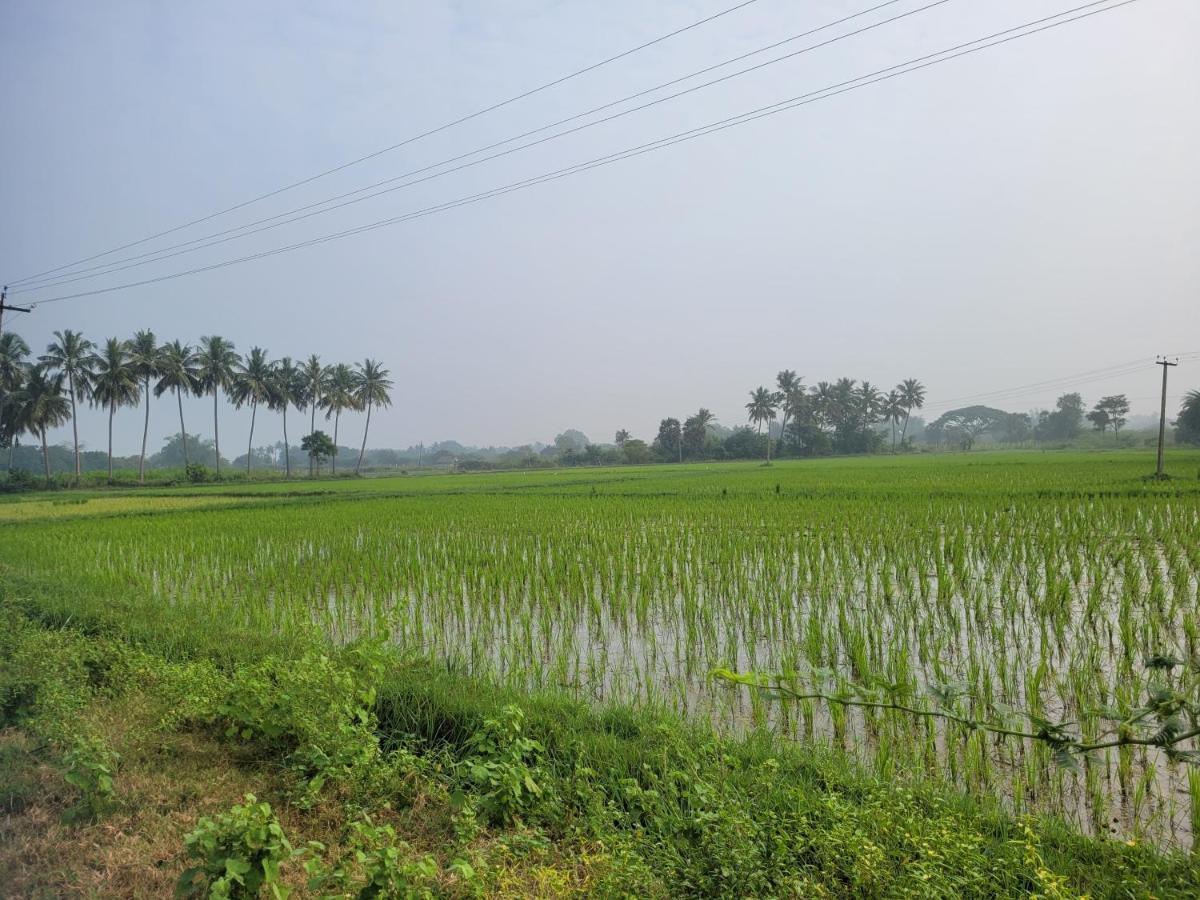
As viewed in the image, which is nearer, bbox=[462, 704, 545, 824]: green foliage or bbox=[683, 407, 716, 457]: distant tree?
bbox=[462, 704, 545, 824]: green foliage

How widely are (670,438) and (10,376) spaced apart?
5043 centimetres

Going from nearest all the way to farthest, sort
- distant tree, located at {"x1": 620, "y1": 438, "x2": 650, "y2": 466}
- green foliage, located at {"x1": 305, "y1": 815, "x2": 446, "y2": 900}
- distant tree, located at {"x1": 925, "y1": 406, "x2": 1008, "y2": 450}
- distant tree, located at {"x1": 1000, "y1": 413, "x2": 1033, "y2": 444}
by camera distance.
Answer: green foliage, located at {"x1": 305, "y1": 815, "x2": 446, "y2": 900} → distant tree, located at {"x1": 620, "y1": 438, "x2": 650, "y2": 466} → distant tree, located at {"x1": 1000, "y1": 413, "x2": 1033, "y2": 444} → distant tree, located at {"x1": 925, "y1": 406, "x2": 1008, "y2": 450}

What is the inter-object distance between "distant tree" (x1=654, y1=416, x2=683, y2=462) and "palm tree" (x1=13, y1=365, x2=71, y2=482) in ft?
157

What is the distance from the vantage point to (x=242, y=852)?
2057 mm

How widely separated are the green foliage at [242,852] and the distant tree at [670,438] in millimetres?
63063

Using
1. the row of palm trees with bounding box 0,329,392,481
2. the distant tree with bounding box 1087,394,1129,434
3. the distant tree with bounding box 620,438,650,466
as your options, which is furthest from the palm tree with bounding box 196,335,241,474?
the distant tree with bounding box 1087,394,1129,434

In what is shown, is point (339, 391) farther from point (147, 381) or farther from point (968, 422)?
point (968, 422)

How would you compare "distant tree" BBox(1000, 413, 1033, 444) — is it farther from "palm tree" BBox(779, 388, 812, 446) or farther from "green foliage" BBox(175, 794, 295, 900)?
"green foliage" BBox(175, 794, 295, 900)

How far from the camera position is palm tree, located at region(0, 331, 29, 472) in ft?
78.3

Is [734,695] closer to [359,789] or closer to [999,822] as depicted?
[999,822]

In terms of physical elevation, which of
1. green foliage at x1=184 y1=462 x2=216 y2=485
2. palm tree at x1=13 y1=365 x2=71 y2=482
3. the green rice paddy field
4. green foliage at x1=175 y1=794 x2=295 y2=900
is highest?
palm tree at x1=13 y1=365 x2=71 y2=482

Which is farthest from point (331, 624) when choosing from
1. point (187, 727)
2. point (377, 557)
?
point (377, 557)

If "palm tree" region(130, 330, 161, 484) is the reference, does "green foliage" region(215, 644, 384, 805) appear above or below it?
below

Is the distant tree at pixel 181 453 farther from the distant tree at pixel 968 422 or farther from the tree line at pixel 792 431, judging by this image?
the distant tree at pixel 968 422
